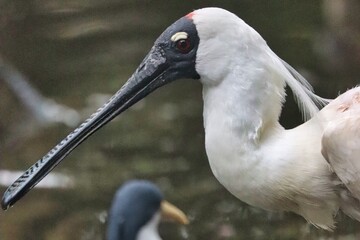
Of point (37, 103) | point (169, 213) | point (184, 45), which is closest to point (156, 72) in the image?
point (184, 45)

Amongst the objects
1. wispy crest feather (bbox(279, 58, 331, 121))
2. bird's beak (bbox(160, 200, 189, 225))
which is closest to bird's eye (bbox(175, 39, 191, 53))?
wispy crest feather (bbox(279, 58, 331, 121))

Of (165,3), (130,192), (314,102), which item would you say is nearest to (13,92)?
(165,3)

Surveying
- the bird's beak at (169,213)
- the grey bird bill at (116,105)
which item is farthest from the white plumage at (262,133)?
the bird's beak at (169,213)

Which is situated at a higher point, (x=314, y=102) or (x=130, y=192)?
(x=314, y=102)

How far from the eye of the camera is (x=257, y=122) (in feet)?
11.0

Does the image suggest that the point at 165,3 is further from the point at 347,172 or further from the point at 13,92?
the point at 347,172

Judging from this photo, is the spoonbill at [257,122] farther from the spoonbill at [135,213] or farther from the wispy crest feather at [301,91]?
the spoonbill at [135,213]

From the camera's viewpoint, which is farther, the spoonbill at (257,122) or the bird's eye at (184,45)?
the bird's eye at (184,45)

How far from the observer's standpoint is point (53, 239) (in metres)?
5.30

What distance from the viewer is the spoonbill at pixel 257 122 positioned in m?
3.36

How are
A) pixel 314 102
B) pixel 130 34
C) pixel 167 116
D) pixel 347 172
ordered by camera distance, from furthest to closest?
pixel 130 34, pixel 167 116, pixel 314 102, pixel 347 172

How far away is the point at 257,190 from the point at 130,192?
1120mm

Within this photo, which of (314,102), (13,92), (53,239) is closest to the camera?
(314,102)

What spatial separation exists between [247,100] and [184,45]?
316 millimetres
